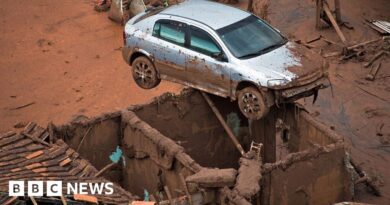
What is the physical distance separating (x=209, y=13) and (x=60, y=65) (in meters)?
8.30

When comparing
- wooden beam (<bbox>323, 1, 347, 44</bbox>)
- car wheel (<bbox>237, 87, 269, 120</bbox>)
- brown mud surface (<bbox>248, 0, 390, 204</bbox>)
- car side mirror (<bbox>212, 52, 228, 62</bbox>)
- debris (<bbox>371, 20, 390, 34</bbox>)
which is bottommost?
brown mud surface (<bbox>248, 0, 390, 204</bbox>)

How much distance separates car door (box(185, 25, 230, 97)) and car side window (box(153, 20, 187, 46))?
25cm

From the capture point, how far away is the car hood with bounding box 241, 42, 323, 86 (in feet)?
49.0

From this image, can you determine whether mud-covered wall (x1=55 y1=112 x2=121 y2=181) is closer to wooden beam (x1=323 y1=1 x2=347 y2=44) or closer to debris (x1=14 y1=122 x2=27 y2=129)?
debris (x1=14 y1=122 x2=27 y2=129)

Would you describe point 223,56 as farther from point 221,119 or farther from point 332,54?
point 332,54

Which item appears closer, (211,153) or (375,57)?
(211,153)

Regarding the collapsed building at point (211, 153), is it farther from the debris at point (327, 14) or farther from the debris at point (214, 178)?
the debris at point (327, 14)

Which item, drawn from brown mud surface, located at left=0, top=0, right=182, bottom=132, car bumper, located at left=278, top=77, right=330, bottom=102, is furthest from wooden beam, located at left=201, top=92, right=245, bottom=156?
brown mud surface, located at left=0, top=0, right=182, bottom=132

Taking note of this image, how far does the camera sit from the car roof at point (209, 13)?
16.3 meters

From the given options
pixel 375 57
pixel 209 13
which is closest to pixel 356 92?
pixel 375 57

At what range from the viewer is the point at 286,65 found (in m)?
15.2

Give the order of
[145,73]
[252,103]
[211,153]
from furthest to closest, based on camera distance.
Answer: [145,73]
[211,153]
[252,103]

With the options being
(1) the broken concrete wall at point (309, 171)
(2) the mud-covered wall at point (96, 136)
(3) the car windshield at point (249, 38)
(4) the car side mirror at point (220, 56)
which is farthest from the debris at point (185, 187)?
(3) the car windshield at point (249, 38)

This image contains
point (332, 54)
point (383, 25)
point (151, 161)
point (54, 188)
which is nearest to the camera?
point (54, 188)
